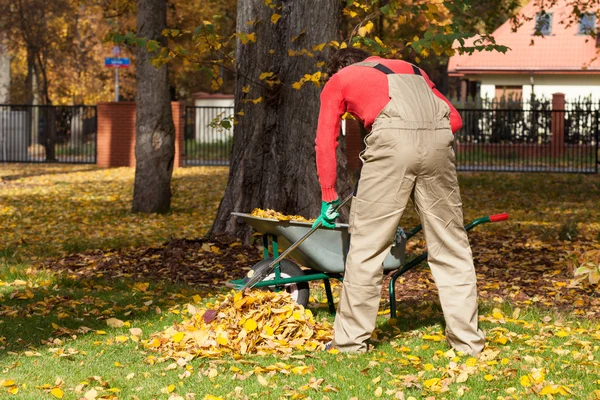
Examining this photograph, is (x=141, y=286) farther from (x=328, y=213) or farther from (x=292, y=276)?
(x=328, y=213)

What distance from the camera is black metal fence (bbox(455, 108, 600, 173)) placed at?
26516 mm

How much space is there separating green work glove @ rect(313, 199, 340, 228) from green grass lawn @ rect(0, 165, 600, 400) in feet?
2.28

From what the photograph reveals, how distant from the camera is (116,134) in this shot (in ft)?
85.4

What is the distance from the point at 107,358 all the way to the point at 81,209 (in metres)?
9.54

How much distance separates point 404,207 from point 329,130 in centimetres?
55

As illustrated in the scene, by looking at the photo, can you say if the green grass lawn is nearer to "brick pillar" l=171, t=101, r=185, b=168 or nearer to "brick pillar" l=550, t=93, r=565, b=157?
"brick pillar" l=171, t=101, r=185, b=168

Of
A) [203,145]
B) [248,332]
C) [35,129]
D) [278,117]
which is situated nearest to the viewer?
[248,332]

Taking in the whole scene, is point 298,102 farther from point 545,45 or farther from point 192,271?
point 545,45

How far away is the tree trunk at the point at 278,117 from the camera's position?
30.5 feet

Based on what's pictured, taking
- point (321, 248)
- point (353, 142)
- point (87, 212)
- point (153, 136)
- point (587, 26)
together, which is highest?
point (587, 26)

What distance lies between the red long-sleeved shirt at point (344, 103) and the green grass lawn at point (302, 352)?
101cm

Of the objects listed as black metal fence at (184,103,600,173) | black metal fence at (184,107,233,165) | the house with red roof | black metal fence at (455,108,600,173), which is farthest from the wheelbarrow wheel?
the house with red roof

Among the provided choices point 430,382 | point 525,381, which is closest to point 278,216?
point 430,382

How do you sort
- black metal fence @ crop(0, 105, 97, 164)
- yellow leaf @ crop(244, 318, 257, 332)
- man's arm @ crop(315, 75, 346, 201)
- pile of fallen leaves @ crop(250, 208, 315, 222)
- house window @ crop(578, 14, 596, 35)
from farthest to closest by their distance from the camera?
black metal fence @ crop(0, 105, 97, 164), house window @ crop(578, 14, 596, 35), pile of fallen leaves @ crop(250, 208, 315, 222), yellow leaf @ crop(244, 318, 257, 332), man's arm @ crop(315, 75, 346, 201)
